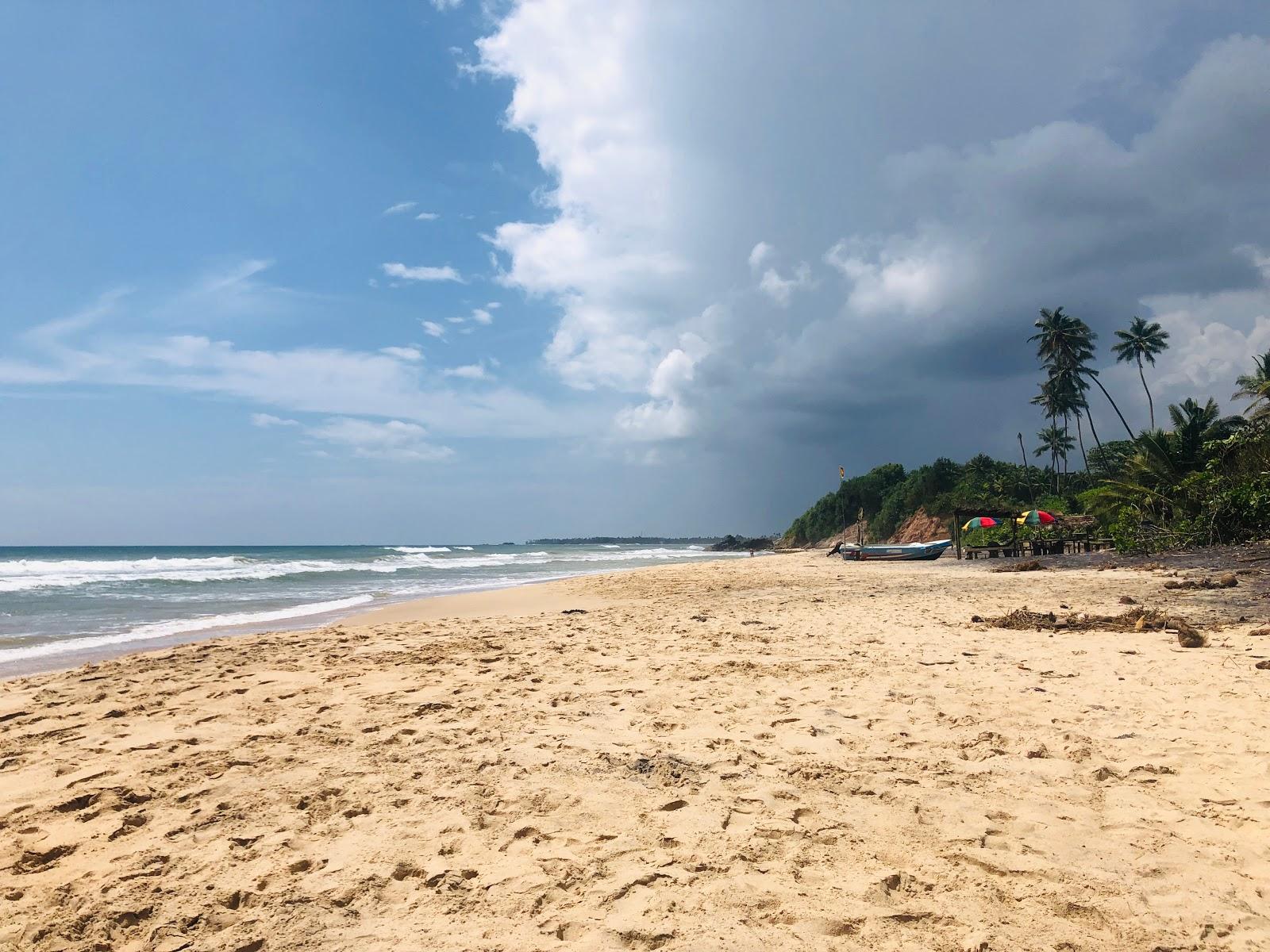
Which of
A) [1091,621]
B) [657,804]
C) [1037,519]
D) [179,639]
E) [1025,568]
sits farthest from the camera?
[1037,519]

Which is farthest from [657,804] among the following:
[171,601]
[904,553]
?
[904,553]

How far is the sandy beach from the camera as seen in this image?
2656mm

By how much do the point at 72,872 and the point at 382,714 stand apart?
7.96 ft

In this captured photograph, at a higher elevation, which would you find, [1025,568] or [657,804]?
[1025,568]

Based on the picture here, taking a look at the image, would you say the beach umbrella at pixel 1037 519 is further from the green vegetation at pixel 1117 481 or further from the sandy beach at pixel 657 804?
the sandy beach at pixel 657 804

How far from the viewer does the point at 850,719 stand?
501 centimetres

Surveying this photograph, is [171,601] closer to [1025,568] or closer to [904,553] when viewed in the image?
[1025,568]

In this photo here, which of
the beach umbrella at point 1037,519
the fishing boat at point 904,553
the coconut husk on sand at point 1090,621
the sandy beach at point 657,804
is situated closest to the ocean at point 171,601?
the sandy beach at point 657,804

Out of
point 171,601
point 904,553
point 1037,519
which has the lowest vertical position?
point 171,601

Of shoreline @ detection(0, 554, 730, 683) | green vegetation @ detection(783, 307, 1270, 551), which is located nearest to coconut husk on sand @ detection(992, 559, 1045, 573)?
green vegetation @ detection(783, 307, 1270, 551)

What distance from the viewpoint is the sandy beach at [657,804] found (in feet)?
8.71

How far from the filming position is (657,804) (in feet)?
12.0

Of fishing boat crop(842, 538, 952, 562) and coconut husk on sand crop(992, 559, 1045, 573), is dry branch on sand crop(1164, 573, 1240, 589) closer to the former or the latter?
coconut husk on sand crop(992, 559, 1045, 573)

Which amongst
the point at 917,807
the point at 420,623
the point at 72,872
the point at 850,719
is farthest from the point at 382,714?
the point at 420,623
